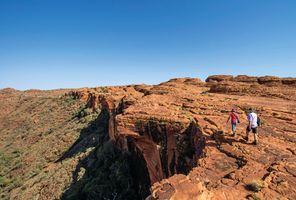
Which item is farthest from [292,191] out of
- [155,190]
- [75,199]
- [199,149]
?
[75,199]

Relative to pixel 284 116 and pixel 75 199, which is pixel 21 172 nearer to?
pixel 75 199

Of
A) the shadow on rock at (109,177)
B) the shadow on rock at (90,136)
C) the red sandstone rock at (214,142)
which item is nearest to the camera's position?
the red sandstone rock at (214,142)

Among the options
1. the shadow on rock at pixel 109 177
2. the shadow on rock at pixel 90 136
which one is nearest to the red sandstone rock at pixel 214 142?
the shadow on rock at pixel 109 177

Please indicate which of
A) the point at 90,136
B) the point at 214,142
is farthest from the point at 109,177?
the point at 90,136

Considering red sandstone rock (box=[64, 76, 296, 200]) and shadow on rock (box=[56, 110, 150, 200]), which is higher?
red sandstone rock (box=[64, 76, 296, 200])

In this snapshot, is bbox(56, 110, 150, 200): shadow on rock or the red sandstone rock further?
bbox(56, 110, 150, 200): shadow on rock

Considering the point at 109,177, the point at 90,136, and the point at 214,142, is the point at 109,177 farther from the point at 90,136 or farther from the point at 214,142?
the point at 90,136

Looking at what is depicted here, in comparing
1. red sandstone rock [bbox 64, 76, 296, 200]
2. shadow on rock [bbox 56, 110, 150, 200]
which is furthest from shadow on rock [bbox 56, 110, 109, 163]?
red sandstone rock [bbox 64, 76, 296, 200]

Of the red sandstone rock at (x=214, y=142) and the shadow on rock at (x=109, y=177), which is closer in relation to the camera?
the red sandstone rock at (x=214, y=142)

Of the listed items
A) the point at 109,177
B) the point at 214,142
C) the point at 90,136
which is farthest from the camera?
the point at 90,136

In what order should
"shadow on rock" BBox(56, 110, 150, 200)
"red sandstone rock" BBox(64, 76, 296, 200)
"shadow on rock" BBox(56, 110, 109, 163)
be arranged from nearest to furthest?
"red sandstone rock" BBox(64, 76, 296, 200) → "shadow on rock" BBox(56, 110, 150, 200) → "shadow on rock" BBox(56, 110, 109, 163)

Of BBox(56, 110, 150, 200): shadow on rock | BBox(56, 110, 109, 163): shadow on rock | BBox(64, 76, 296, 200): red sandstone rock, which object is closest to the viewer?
BBox(64, 76, 296, 200): red sandstone rock

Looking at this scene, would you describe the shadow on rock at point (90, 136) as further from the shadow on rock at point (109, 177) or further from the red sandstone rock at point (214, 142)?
the red sandstone rock at point (214, 142)

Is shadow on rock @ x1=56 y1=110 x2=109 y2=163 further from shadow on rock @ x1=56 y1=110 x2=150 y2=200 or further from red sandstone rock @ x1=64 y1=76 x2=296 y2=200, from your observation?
red sandstone rock @ x1=64 y1=76 x2=296 y2=200
